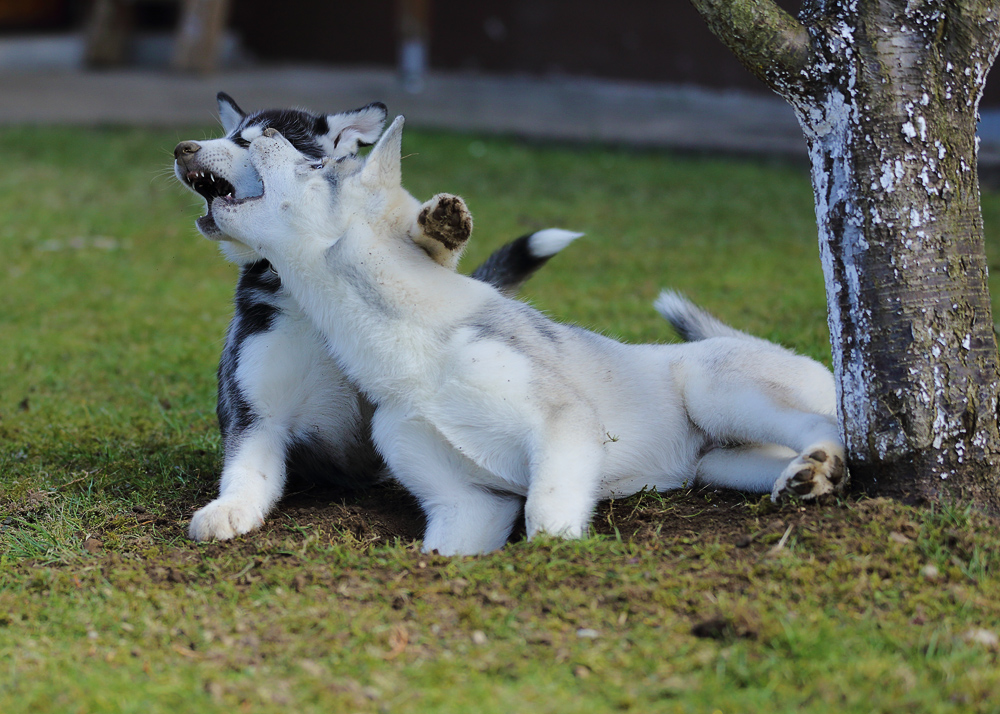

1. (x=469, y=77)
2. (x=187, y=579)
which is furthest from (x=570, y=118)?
(x=187, y=579)

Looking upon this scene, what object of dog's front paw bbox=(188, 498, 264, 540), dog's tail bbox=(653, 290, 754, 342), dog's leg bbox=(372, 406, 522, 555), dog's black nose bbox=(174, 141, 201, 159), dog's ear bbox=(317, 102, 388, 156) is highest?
dog's ear bbox=(317, 102, 388, 156)

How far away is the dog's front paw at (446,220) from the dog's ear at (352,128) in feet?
2.86

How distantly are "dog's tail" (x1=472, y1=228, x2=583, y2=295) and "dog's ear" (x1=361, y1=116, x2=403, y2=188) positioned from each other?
79 cm

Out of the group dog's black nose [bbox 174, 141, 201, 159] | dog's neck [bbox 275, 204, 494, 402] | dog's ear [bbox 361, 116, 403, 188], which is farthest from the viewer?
dog's black nose [bbox 174, 141, 201, 159]

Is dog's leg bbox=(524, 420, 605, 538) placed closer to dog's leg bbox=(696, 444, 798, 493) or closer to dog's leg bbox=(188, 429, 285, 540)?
dog's leg bbox=(696, 444, 798, 493)

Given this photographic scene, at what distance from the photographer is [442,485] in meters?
3.19

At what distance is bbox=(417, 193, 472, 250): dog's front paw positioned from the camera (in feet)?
10.3

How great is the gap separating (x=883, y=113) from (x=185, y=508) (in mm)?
2403

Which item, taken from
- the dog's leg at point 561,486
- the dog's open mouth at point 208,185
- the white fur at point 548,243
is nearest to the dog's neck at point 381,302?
the dog's leg at point 561,486

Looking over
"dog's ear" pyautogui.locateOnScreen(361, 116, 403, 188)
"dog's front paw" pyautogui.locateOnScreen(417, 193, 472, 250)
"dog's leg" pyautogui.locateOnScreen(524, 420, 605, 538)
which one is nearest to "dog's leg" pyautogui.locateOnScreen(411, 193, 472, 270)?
"dog's front paw" pyautogui.locateOnScreen(417, 193, 472, 250)

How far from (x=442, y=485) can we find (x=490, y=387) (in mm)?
383

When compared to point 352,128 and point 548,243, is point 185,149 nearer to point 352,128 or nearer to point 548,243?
point 352,128

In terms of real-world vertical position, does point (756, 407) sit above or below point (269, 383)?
above

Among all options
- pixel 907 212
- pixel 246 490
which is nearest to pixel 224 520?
pixel 246 490
